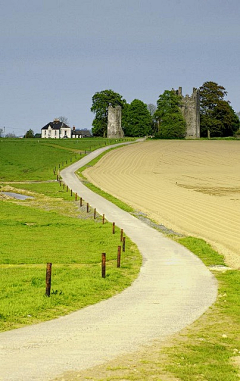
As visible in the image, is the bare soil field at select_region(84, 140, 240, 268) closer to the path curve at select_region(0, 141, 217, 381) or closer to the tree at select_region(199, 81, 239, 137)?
the path curve at select_region(0, 141, 217, 381)

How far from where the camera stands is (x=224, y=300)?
754 inches

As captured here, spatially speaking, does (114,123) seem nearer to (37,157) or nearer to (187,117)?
(187,117)

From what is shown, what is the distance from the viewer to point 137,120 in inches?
6442

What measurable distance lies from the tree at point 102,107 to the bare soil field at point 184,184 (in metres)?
34.6

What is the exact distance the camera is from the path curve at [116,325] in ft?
40.1

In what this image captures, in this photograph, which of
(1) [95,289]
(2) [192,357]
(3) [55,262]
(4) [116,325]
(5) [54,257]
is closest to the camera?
(2) [192,357]

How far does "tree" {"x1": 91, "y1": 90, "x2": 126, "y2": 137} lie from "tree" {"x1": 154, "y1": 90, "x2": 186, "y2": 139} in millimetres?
18014

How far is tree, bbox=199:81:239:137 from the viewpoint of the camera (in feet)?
507

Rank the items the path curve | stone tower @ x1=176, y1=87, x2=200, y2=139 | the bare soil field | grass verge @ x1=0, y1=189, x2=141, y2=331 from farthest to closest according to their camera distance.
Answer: stone tower @ x1=176, y1=87, x2=200, y2=139
the bare soil field
grass verge @ x1=0, y1=189, x2=141, y2=331
the path curve

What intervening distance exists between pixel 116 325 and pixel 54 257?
13175mm

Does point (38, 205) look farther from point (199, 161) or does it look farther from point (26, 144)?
point (26, 144)

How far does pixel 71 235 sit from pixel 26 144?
311 ft

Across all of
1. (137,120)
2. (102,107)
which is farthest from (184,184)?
(102,107)

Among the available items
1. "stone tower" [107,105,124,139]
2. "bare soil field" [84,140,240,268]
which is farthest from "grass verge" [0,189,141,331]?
"stone tower" [107,105,124,139]
